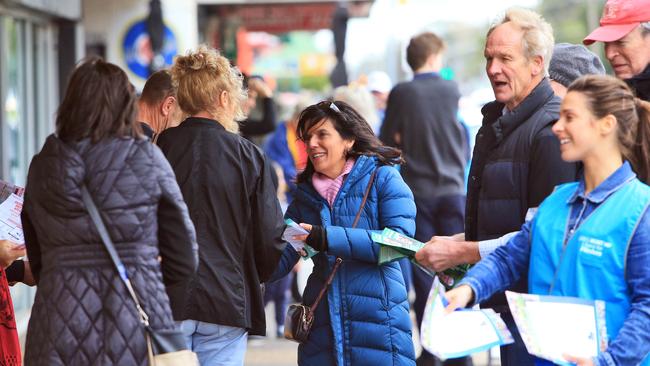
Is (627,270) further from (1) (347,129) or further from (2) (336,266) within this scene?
(1) (347,129)

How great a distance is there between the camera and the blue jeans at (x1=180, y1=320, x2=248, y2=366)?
5.38 meters

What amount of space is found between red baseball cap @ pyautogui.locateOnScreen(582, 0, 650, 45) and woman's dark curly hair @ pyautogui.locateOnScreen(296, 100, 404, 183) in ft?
3.61

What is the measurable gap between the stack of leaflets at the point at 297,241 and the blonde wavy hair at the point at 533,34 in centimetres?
121

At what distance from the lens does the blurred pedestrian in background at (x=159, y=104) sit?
21.0 ft

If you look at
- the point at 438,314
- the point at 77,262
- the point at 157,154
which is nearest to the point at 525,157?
the point at 438,314

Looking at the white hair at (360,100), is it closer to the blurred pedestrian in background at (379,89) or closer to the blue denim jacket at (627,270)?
the blurred pedestrian in background at (379,89)

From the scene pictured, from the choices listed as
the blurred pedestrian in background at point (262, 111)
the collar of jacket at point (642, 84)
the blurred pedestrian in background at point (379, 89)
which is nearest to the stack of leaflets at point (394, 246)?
the collar of jacket at point (642, 84)

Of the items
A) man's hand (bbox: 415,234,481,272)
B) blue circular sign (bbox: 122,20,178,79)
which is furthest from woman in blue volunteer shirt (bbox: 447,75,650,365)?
blue circular sign (bbox: 122,20,178,79)

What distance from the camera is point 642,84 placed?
5.38 meters

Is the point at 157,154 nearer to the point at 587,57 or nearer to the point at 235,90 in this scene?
the point at 235,90

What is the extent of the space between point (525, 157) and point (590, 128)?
0.76 meters

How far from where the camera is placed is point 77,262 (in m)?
4.33

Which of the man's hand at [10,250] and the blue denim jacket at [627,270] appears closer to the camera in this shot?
the blue denim jacket at [627,270]

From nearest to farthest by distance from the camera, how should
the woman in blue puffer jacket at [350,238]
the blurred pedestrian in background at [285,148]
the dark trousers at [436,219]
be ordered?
the woman in blue puffer jacket at [350,238]
the dark trousers at [436,219]
the blurred pedestrian in background at [285,148]
